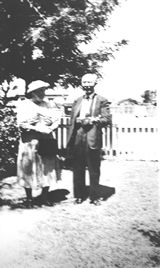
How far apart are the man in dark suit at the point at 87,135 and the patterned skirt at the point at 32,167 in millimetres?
212

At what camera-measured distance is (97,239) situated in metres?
1.95

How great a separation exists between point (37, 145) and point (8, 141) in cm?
23

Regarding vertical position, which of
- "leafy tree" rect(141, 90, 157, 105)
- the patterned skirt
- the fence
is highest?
"leafy tree" rect(141, 90, 157, 105)

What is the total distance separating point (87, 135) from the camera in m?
2.10

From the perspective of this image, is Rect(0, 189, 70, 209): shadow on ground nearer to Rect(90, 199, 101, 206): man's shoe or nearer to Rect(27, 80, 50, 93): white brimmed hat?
Rect(90, 199, 101, 206): man's shoe

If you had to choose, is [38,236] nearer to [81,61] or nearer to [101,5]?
[81,61]

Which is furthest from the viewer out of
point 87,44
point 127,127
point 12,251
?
point 127,127

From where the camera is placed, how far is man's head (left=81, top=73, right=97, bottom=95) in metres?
2.04

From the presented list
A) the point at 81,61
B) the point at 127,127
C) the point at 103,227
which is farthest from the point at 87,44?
the point at 103,227

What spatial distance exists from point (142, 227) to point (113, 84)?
100 centimetres

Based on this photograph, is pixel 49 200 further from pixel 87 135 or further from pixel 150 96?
pixel 150 96

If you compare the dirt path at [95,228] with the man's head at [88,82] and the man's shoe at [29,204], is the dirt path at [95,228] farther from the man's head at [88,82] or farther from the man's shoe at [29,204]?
the man's head at [88,82]

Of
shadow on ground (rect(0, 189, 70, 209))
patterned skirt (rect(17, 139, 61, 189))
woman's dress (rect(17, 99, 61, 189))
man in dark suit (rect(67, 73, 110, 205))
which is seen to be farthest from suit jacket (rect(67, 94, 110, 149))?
shadow on ground (rect(0, 189, 70, 209))

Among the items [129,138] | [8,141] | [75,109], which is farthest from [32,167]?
[129,138]
